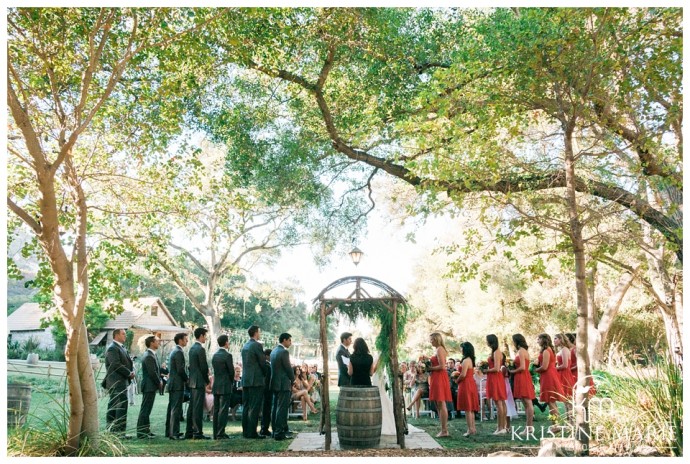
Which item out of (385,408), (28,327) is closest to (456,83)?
(385,408)

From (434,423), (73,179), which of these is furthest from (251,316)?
(73,179)

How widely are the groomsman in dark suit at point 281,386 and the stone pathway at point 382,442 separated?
34 cm

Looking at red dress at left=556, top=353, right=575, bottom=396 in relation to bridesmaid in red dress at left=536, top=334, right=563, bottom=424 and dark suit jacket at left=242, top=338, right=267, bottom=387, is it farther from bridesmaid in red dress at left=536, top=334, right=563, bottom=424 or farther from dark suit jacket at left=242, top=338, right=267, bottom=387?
dark suit jacket at left=242, top=338, right=267, bottom=387

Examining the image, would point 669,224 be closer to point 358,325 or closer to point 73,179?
point 358,325

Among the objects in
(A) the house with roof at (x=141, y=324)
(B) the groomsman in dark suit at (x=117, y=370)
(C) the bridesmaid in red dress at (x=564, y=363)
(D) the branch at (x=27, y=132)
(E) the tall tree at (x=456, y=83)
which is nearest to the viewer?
(D) the branch at (x=27, y=132)

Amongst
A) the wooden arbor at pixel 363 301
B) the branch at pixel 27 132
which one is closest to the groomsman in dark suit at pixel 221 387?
the wooden arbor at pixel 363 301

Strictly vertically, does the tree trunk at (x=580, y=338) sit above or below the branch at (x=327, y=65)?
below

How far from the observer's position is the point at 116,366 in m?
8.91

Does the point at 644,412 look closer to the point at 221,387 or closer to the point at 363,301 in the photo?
the point at 363,301

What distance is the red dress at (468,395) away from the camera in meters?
9.14

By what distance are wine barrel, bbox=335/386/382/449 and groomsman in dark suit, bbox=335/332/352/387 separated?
5.07ft

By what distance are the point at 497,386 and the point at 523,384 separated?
0.45 metres

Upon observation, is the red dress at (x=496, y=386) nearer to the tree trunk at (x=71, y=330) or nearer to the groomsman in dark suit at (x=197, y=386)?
the groomsman in dark suit at (x=197, y=386)

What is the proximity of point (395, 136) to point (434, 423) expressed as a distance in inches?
225
